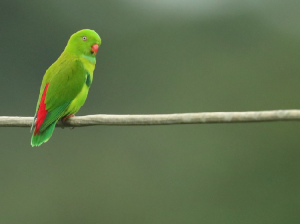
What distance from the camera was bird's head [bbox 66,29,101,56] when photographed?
7.30ft

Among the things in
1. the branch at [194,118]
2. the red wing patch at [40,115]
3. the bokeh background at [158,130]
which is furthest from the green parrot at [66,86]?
the bokeh background at [158,130]

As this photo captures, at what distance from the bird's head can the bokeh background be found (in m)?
3.90

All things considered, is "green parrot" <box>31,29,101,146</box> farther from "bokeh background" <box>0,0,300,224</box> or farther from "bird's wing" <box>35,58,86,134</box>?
"bokeh background" <box>0,0,300,224</box>

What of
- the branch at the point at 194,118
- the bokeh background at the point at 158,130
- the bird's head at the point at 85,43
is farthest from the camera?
the bokeh background at the point at 158,130

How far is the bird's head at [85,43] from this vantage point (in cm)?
223

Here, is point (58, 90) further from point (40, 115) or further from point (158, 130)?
point (158, 130)

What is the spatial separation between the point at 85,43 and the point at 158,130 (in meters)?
4.58

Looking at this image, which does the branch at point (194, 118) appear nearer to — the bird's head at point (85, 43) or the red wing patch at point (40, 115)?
the red wing patch at point (40, 115)

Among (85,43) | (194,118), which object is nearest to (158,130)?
(85,43)

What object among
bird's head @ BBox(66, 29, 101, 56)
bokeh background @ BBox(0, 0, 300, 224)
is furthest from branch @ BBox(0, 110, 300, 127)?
bokeh background @ BBox(0, 0, 300, 224)

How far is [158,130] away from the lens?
673 centimetres

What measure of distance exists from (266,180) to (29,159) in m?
3.80

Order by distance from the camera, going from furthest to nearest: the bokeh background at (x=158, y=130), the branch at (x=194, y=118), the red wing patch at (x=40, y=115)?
the bokeh background at (x=158, y=130)
the red wing patch at (x=40, y=115)
the branch at (x=194, y=118)

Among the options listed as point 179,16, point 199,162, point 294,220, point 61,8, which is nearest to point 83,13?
point 61,8
